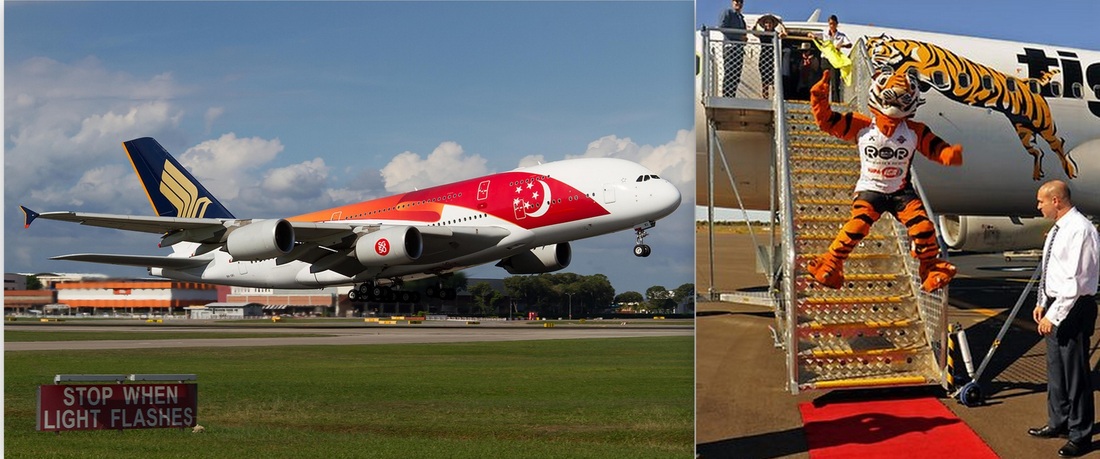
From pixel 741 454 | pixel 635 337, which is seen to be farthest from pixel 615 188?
pixel 741 454

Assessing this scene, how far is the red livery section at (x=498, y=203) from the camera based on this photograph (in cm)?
2461

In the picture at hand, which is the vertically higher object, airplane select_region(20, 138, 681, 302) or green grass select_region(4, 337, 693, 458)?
airplane select_region(20, 138, 681, 302)

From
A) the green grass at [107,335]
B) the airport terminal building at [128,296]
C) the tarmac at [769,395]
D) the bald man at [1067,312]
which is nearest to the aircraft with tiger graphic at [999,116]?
the tarmac at [769,395]

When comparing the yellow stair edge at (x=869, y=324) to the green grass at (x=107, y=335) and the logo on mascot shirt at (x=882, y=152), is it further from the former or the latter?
the green grass at (x=107, y=335)

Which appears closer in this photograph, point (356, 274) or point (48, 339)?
point (48, 339)

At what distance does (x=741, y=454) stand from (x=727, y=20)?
4.67 m

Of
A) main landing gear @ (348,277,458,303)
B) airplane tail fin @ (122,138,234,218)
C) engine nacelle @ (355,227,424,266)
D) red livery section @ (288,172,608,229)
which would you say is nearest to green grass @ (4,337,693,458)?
engine nacelle @ (355,227,424,266)

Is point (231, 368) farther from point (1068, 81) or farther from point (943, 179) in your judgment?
point (1068, 81)

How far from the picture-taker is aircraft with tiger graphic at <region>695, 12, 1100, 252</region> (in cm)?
1124

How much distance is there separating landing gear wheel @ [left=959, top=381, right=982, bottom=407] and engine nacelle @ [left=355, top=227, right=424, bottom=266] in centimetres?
2014

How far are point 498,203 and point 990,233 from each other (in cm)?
1428

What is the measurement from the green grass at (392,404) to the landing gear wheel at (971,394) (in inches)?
64.7

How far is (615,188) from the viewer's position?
77.7ft

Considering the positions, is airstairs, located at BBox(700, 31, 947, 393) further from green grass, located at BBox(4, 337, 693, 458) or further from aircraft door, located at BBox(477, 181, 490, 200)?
aircraft door, located at BBox(477, 181, 490, 200)
